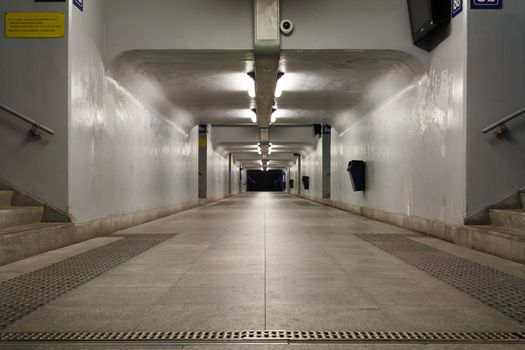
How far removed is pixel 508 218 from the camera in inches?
216

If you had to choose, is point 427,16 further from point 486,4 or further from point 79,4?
point 79,4

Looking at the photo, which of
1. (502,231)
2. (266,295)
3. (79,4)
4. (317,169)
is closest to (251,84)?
(79,4)

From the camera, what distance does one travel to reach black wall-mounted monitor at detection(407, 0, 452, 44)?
624 cm

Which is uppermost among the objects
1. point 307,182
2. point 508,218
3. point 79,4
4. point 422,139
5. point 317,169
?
point 79,4

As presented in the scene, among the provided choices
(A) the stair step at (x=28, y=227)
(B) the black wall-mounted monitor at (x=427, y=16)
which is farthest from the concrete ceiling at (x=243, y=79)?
(A) the stair step at (x=28, y=227)

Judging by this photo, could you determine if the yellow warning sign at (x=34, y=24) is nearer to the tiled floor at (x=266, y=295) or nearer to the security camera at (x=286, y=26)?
the tiled floor at (x=266, y=295)

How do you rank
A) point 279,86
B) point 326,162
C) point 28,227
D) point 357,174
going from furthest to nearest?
point 326,162 → point 357,174 → point 279,86 → point 28,227

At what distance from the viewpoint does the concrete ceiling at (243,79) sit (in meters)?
7.58

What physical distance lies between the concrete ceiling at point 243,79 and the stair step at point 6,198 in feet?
9.16

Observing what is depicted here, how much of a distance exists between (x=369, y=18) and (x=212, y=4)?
2708mm

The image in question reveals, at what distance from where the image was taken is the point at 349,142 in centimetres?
1505

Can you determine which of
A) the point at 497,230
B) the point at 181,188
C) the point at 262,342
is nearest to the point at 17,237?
the point at 262,342

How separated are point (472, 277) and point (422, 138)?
4082 mm

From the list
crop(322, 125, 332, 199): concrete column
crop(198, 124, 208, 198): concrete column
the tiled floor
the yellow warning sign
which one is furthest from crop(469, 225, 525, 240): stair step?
crop(198, 124, 208, 198): concrete column
